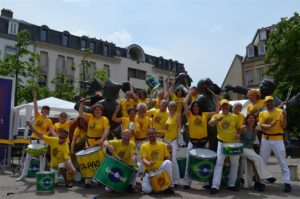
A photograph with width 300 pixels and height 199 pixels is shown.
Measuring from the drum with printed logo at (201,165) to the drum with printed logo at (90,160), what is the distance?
73.0 inches

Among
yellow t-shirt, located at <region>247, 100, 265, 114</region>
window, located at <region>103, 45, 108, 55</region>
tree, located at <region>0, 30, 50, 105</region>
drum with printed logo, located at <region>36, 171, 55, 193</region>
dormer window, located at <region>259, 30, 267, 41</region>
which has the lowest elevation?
drum with printed logo, located at <region>36, 171, 55, 193</region>

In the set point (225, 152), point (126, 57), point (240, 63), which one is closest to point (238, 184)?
point (225, 152)

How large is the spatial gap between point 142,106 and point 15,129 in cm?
635

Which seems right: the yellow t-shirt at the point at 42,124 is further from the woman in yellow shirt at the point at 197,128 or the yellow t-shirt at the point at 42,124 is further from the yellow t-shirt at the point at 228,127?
the yellow t-shirt at the point at 228,127

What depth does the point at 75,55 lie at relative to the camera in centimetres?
4634

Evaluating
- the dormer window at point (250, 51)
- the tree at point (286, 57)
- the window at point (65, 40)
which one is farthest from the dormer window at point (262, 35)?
the window at point (65, 40)

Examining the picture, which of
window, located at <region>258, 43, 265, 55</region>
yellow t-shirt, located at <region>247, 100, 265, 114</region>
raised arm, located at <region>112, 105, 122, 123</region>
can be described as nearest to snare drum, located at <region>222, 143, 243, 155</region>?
yellow t-shirt, located at <region>247, 100, 265, 114</region>

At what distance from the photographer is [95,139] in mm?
8492

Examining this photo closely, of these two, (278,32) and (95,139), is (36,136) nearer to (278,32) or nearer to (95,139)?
(95,139)

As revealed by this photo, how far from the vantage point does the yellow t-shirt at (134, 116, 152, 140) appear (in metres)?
8.84

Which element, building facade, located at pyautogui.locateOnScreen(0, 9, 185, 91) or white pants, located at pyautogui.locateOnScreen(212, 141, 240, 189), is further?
building facade, located at pyautogui.locateOnScreen(0, 9, 185, 91)

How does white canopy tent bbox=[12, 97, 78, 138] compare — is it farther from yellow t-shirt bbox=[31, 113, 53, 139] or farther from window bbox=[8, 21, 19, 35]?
window bbox=[8, 21, 19, 35]

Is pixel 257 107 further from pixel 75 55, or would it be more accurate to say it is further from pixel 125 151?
pixel 75 55

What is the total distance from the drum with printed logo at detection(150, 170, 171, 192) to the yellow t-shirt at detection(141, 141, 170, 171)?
0.16 meters
